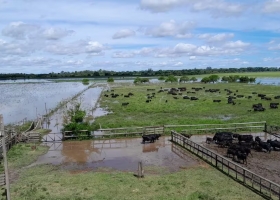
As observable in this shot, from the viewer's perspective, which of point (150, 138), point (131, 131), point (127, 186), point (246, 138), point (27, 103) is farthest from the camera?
point (27, 103)

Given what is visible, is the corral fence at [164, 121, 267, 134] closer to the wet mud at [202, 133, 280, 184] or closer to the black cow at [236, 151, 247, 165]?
the wet mud at [202, 133, 280, 184]

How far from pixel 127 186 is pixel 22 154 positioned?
1100 cm

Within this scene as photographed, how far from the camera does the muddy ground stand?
17.8m

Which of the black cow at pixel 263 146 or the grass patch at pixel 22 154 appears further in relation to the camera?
the black cow at pixel 263 146

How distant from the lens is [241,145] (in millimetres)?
22734

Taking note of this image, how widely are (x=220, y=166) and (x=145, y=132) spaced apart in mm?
10572

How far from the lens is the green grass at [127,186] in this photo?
585 inches

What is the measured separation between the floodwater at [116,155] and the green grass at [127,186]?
1868 millimetres

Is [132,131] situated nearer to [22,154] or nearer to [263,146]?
[22,154]

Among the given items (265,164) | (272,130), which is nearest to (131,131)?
(265,164)

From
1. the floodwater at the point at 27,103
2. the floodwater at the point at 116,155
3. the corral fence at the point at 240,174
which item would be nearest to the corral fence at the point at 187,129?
the floodwater at the point at 116,155

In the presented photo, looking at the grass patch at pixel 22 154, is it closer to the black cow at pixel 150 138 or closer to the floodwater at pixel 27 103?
the black cow at pixel 150 138

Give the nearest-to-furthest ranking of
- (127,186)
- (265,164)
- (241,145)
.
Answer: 1. (127,186)
2. (265,164)
3. (241,145)

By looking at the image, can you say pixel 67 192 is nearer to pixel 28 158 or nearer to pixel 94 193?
pixel 94 193
